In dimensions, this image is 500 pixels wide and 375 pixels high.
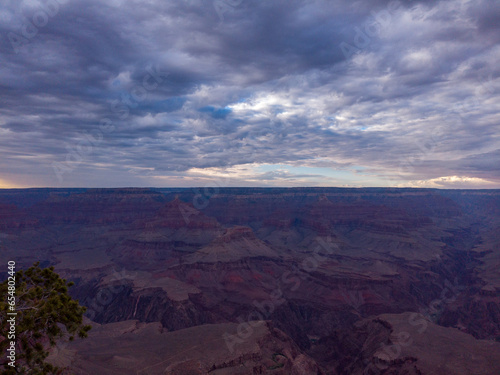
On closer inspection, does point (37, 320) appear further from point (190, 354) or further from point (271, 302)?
point (271, 302)

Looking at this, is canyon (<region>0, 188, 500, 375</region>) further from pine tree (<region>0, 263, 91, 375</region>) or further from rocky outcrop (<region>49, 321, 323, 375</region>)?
pine tree (<region>0, 263, 91, 375</region>)

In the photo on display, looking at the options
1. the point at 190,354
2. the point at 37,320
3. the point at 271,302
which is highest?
the point at 37,320

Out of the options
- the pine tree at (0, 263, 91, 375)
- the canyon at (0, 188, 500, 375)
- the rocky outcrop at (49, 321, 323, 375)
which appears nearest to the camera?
the pine tree at (0, 263, 91, 375)

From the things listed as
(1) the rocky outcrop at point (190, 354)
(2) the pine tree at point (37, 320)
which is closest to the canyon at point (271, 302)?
(1) the rocky outcrop at point (190, 354)

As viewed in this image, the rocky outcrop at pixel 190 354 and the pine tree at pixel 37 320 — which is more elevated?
the pine tree at pixel 37 320

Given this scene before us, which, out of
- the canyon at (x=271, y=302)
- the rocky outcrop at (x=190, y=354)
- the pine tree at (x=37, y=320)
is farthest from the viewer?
the canyon at (x=271, y=302)

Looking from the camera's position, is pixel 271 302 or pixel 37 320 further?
pixel 271 302

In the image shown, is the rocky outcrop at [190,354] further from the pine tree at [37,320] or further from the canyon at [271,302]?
the pine tree at [37,320]

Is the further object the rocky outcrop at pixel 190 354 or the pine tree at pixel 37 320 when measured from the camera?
the rocky outcrop at pixel 190 354

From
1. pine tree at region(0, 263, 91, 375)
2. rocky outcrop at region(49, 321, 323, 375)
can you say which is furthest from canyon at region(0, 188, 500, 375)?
pine tree at region(0, 263, 91, 375)

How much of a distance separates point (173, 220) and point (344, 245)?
106 m

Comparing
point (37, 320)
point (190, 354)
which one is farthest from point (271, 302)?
point (37, 320)

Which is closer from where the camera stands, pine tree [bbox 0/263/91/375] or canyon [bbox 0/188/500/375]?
pine tree [bbox 0/263/91/375]

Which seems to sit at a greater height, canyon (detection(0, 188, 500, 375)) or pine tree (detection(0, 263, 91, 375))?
pine tree (detection(0, 263, 91, 375))
